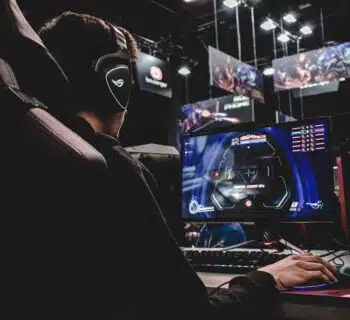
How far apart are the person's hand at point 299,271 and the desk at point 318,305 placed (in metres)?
0.05

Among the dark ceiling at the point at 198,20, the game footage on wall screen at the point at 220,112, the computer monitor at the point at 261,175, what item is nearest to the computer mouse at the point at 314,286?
the computer monitor at the point at 261,175

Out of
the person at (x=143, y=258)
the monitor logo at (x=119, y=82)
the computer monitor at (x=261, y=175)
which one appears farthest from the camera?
the computer monitor at (x=261, y=175)

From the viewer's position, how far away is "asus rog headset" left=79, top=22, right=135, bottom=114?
1052 mm

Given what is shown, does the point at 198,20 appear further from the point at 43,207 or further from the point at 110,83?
the point at 43,207

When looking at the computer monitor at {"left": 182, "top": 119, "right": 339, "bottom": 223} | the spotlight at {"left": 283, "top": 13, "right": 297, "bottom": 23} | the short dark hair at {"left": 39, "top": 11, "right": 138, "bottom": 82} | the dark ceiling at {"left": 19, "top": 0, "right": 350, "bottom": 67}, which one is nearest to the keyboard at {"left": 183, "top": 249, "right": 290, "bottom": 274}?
the computer monitor at {"left": 182, "top": 119, "right": 339, "bottom": 223}

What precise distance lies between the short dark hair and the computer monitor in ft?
2.93

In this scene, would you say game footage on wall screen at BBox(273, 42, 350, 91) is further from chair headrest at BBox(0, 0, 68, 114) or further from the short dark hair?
chair headrest at BBox(0, 0, 68, 114)

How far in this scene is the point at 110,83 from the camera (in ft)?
3.61

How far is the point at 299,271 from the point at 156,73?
6.87 m

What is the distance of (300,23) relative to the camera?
29.4 ft

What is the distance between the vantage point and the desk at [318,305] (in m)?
0.91

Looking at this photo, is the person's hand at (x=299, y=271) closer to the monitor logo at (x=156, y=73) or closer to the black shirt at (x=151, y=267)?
the black shirt at (x=151, y=267)

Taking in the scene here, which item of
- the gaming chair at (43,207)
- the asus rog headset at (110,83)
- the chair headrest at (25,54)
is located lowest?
the gaming chair at (43,207)

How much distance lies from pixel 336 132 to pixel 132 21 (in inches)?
253
